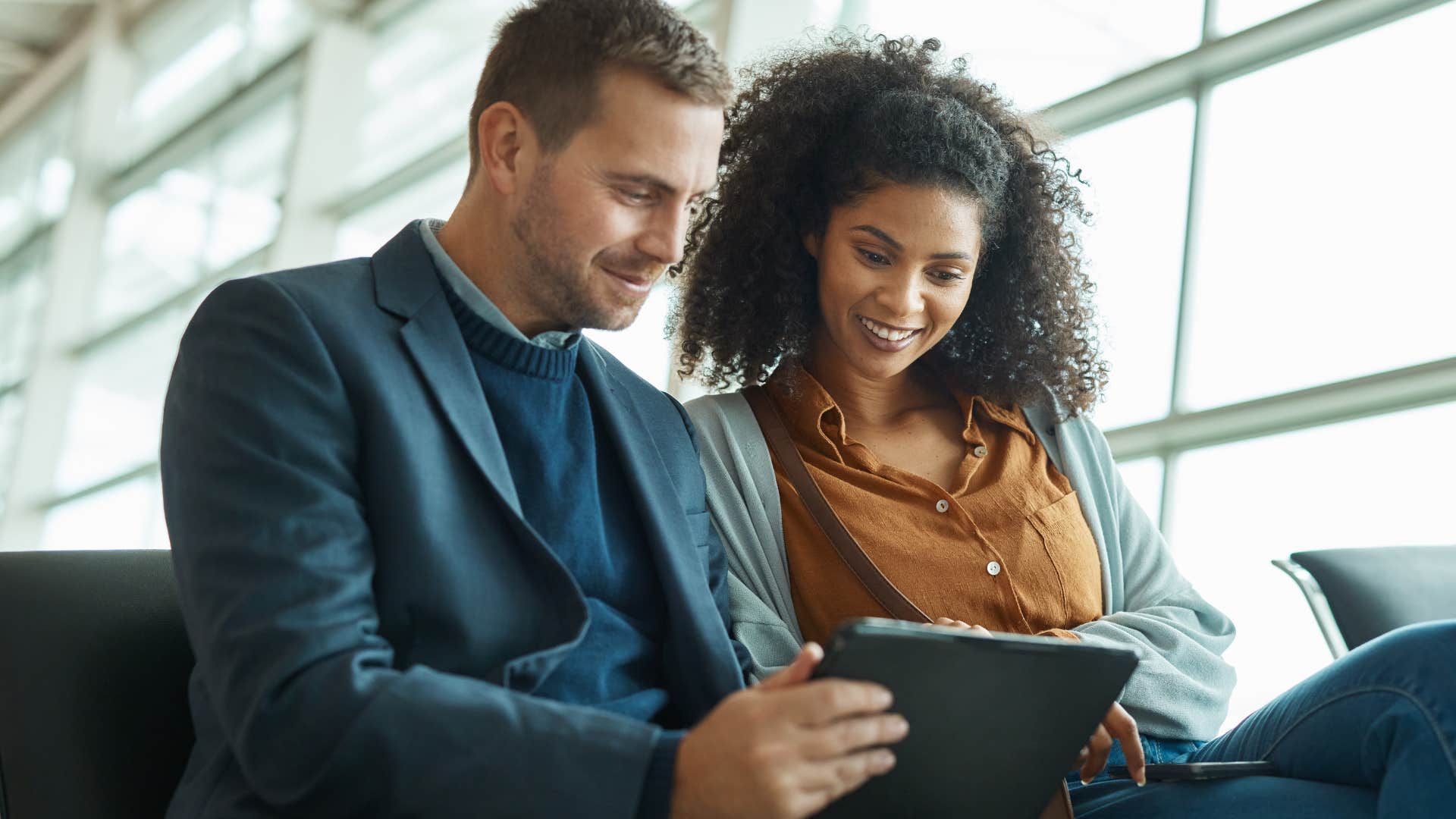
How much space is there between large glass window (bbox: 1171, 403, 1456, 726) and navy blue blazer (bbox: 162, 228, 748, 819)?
5.81ft

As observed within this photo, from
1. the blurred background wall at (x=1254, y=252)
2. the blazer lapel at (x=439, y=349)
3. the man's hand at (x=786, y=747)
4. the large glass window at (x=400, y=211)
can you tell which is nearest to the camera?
the man's hand at (x=786, y=747)

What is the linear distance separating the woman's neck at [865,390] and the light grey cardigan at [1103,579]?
0.50ft

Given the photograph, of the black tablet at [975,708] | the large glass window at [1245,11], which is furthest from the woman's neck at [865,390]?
the large glass window at [1245,11]

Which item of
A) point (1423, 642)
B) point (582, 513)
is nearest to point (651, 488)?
Result: point (582, 513)

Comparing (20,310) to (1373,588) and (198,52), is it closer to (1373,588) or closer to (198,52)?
(198,52)

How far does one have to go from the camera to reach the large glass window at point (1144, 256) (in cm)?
329

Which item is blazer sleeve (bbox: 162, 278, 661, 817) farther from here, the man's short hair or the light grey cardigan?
the light grey cardigan

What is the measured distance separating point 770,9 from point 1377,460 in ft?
8.40

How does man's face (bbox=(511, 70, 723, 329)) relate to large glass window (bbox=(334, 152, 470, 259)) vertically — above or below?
below

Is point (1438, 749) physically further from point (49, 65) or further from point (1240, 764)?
point (49, 65)

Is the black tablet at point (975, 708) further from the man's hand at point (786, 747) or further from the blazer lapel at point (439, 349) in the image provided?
the blazer lapel at point (439, 349)

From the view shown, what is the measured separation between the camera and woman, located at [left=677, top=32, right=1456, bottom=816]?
1804 millimetres

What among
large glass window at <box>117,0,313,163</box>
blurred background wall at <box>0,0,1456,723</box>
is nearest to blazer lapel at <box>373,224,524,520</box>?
blurred background wall at <box>0,0,1456,723</box>

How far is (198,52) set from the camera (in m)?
8.71
